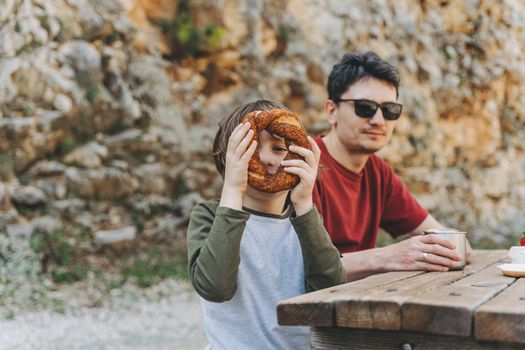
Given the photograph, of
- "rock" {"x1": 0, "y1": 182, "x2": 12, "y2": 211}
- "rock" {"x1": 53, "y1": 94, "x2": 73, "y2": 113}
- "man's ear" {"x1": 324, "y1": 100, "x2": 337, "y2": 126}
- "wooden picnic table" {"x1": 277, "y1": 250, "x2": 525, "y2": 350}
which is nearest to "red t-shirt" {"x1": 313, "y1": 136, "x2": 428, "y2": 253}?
"man's ear" {"x1": 324, "y1": 100, "x2": 337, "y2": 126}

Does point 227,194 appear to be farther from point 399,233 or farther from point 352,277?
point 399,233

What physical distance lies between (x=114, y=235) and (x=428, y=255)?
216 inches

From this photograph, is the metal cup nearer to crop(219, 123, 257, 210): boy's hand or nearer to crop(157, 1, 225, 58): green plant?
crop(219, 123, 257, 210): boy's hand

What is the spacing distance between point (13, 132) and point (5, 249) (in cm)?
138

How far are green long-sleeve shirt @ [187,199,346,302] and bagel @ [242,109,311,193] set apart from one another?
0.12 m

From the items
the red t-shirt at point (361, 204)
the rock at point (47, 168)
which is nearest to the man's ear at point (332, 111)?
the red t-shirt at point (361, 204)

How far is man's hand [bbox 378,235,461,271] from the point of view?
2057 mm

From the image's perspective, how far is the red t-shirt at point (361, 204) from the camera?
8.82 ft

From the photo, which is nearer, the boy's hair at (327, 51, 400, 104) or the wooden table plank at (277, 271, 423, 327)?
the wooden table plank at (277, 271, 423, 327)

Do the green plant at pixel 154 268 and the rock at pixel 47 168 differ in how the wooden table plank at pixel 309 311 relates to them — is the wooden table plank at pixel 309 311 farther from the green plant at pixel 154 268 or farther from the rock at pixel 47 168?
the rock at pixel 47 168

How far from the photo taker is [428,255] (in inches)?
81.3

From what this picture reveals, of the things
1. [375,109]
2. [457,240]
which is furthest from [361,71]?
[457,240]

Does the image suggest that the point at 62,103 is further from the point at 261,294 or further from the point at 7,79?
the point at 261,294

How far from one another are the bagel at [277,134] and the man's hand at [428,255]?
59 centimetres
